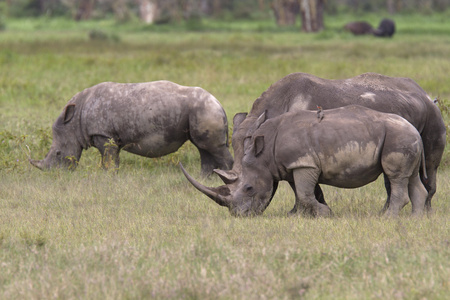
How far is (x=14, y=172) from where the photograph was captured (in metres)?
9.63

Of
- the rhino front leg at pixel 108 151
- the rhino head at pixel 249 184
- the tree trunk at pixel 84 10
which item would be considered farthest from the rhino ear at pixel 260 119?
the tree trunk at pixel 84 10

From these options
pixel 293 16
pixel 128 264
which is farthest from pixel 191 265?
pixel 293 16

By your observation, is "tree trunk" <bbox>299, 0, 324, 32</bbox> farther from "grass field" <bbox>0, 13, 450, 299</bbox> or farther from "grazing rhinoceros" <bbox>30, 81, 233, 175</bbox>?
"grazing rhinoceros" <bbox>30, 81, 233, 175</bbox>

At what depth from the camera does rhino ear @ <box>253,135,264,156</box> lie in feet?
22.8

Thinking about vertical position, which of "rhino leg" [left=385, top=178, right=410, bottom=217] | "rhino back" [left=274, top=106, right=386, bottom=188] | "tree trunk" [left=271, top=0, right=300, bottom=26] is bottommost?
"tree trunk" [left=271, top=0, right=300, bottom=26]

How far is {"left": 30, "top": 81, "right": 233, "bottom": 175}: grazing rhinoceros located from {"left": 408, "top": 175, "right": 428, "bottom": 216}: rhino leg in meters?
2.91

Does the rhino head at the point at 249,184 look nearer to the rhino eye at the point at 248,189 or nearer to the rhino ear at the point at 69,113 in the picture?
the rhino eye at the point at 248,189

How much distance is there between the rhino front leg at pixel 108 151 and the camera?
930 centimetres

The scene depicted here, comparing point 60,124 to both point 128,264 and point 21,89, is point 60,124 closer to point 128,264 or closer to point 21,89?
point 128,264

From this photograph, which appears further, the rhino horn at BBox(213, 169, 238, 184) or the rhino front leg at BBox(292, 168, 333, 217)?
the rhino horn at BBox(213, 169, 238, 184)

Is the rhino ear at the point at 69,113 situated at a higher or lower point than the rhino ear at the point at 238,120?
lower

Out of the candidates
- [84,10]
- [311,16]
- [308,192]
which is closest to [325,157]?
[308,192]

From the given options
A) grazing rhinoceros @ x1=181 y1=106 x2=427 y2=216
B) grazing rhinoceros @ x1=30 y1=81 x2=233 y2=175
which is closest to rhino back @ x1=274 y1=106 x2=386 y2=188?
grazing rhinoceros @ x1=181 y1=106 x2=427 y2=216

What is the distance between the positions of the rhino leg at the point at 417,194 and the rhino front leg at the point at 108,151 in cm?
386
